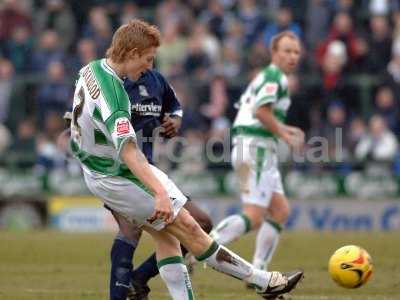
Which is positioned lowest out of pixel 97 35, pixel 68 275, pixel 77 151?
pixel 68 275

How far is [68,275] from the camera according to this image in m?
12.9

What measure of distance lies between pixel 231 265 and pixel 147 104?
205 cm

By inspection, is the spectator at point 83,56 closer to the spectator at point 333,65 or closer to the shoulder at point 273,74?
the spectator at point 333,65

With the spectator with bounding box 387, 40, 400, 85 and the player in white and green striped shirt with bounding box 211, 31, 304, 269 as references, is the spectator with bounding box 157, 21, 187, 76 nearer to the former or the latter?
the spectator with bounding box 387, 40, 400, 85

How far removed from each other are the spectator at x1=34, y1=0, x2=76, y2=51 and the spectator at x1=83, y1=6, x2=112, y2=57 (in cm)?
35

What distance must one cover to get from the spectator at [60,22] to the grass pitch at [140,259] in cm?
560

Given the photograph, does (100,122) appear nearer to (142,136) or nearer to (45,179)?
(142,136)

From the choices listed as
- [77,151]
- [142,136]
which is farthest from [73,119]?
[142,136]

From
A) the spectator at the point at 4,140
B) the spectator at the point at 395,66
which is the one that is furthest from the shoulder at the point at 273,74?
the spectator at the point at 4,140

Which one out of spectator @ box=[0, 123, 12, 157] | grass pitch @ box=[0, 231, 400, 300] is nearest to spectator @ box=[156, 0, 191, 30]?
spectator @ box=[0, 123, 12, 157]

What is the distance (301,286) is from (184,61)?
436 inches

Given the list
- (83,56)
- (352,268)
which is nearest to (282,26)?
(83,56)

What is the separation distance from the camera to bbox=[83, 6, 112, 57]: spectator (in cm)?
2238

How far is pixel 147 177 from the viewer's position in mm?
7887
